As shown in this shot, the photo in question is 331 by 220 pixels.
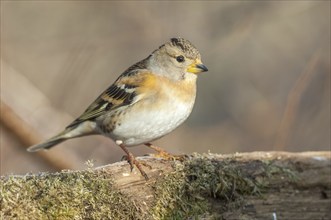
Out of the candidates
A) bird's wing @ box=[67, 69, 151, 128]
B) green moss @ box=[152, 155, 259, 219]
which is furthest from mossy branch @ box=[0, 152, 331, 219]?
bird's wing @ box=[67, 69, 151, 128]

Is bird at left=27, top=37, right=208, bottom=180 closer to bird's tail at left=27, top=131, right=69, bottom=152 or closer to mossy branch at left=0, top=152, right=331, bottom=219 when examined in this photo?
bird's tail at left=27, top=131, right=69, bottom=152

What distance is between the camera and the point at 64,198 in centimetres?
302

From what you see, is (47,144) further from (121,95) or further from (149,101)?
(149,101)

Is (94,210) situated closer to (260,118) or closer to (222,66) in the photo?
(260,118)

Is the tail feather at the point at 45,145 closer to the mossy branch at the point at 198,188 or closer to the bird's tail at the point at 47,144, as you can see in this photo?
the bird's tail at the point at 47,144

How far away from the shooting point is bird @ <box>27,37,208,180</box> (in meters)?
4.14

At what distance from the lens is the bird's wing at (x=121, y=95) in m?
4.33

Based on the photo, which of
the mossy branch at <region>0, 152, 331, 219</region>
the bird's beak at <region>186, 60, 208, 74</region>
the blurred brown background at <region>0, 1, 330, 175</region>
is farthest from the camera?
the blurred brown background at <region>0, 1, 330, 175</region>

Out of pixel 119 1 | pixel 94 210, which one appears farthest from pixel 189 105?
pixel 119 1

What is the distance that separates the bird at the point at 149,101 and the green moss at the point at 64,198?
708mm

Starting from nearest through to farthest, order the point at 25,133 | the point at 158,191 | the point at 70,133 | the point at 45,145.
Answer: the point at 158,191, the point at 70,133, the point at 45,145, the point at 25,133

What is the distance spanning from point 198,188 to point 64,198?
85 centimetres

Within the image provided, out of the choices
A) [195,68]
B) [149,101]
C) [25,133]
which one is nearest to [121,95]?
[149,101]

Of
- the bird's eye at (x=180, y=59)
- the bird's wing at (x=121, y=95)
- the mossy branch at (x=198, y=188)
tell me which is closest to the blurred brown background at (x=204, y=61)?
the bird's wing at (x=121, y=95)
